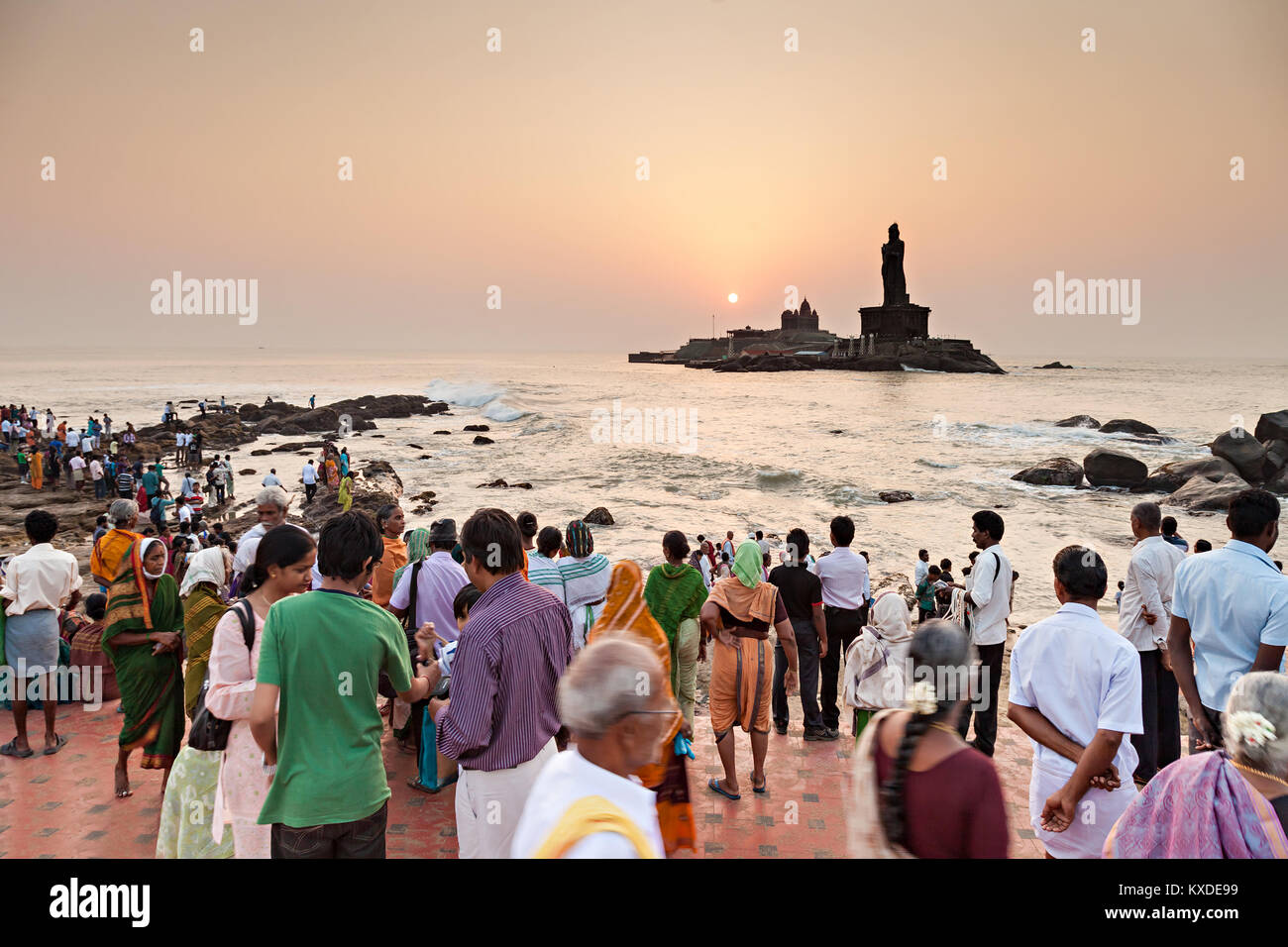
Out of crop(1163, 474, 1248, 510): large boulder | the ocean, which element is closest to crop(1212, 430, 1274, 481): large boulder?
crop(1163, 474, 1248, 510): large boulder

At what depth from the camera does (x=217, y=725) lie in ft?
9.50

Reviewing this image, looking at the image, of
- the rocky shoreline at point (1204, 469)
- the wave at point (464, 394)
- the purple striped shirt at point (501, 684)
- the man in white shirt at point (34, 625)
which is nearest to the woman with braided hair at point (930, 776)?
the purple striped shirt at point (501, 684)

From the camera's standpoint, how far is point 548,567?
5.04 meters

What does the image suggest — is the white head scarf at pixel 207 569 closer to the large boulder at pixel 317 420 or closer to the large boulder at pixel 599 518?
the large boulder at pixel 599 518

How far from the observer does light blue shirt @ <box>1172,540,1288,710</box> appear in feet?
11.3

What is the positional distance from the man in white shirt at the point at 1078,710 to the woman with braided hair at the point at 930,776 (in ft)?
3.42

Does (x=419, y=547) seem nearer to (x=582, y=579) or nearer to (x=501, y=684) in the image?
(x=582, y=579)

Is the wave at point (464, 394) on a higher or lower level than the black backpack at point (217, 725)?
higher

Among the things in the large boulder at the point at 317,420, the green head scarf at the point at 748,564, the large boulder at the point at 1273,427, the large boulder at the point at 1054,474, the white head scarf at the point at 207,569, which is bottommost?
the large boulder at the point at 1054,474

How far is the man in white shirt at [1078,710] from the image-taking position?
2807 millimetres

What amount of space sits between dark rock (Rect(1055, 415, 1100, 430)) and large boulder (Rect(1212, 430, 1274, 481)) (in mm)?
29153
